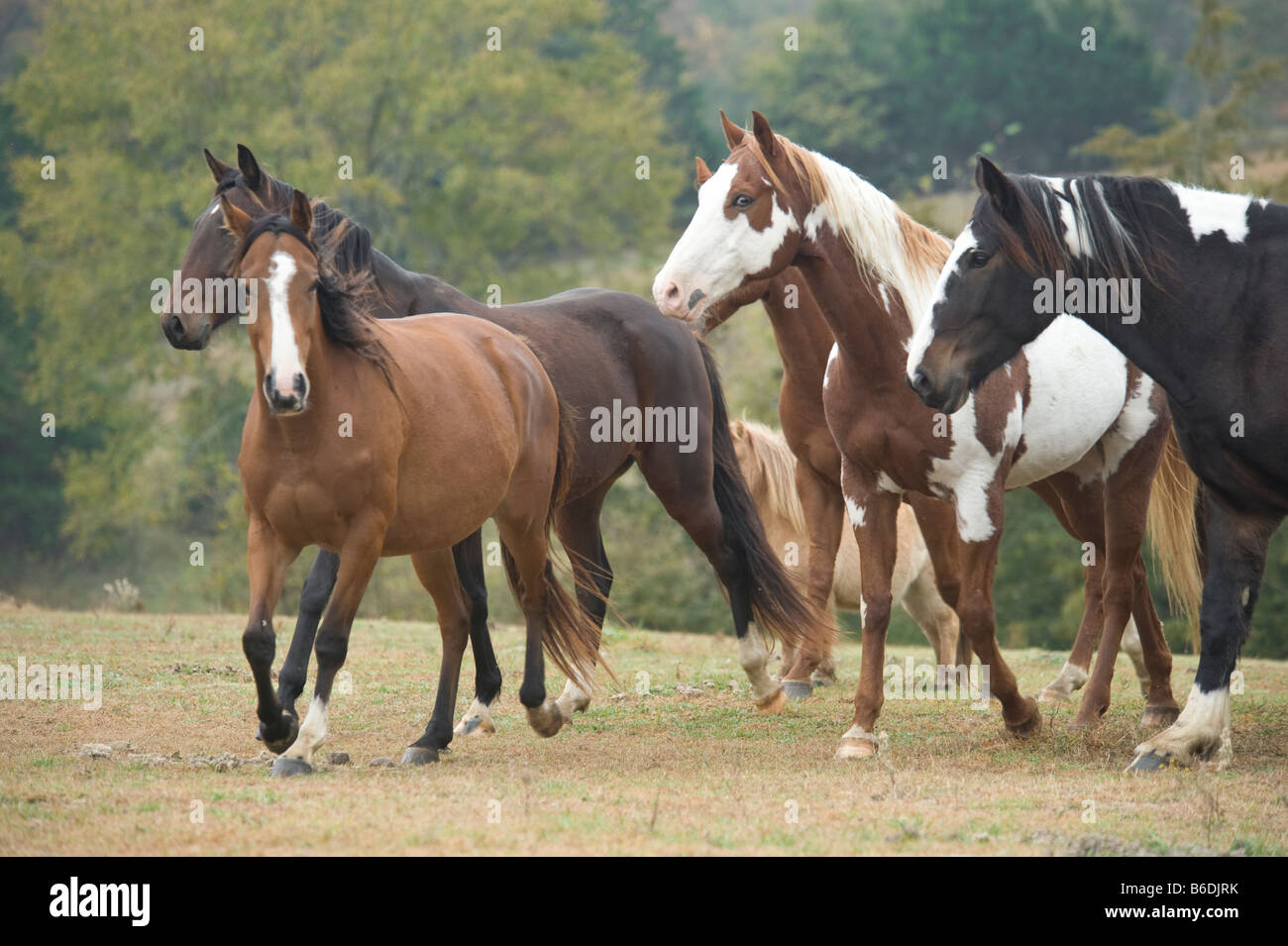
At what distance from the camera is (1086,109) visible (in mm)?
41344

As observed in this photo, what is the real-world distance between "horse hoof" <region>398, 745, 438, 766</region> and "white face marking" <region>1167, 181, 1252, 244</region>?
4.16 meters

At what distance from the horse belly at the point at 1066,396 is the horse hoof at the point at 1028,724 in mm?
1213

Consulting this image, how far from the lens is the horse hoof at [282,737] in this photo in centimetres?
586

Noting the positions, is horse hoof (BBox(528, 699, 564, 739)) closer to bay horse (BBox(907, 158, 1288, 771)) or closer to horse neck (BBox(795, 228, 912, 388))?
horse neck (BBox(795, 228, 912, 388))

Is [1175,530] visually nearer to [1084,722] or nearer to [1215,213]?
[1084,722]

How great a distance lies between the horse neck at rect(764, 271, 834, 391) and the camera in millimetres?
8109

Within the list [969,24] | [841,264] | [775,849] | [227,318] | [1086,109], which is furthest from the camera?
[969,24]

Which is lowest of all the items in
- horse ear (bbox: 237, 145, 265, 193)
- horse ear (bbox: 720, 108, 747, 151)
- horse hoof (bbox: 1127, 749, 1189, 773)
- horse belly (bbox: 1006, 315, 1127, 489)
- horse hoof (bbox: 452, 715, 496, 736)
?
horse hoof (bbox: 452, 715, 496, 736)

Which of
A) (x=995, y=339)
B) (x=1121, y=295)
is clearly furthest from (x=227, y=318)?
(x=1121, y=295)

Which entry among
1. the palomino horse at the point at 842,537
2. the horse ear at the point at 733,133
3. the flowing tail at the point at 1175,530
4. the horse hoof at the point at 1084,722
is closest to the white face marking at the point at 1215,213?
the horse ear at the point at 733,133

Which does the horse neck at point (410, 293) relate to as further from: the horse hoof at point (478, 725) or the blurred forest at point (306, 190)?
the blurred forest at point (306, 190)

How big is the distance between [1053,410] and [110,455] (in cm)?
2446

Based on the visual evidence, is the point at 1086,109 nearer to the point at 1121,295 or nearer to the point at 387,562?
the point at 387,562

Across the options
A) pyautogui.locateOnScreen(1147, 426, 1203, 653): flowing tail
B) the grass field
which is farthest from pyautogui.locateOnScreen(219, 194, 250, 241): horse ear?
pyautogui.locateOnScreen(1147, 426, 1203, 653): flowing tail
